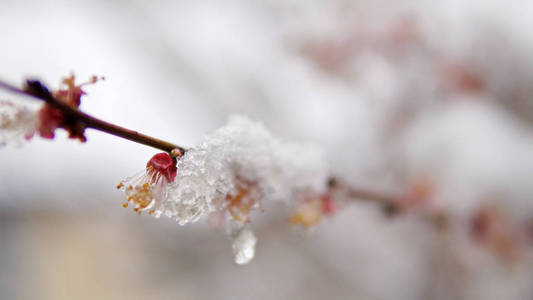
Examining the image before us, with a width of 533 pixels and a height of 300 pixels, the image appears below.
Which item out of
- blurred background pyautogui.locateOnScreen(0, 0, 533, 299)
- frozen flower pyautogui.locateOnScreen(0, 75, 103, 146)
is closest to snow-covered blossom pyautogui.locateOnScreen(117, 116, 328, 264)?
frozen flower pyautogui.locateOnScreen(0, 75, 103, 146)

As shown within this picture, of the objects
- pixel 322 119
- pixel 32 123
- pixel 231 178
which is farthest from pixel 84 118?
pixel 322 119

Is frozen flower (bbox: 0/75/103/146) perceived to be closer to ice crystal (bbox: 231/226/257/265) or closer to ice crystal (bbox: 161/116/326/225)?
ice crystal (bbox: 161/116/326/225)

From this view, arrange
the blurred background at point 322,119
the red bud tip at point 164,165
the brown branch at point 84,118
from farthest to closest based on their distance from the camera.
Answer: the blurred background at point 322,119 → the red bud tip at point 164,165 → the brown branch at point 84,118

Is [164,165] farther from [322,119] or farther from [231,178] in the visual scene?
[322,119]

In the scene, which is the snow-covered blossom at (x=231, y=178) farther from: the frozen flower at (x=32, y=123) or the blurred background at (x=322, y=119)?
the blurred background at (x=322, y=119)

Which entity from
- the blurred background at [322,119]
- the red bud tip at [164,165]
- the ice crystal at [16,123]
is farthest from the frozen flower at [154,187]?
the blurred background at [322,119]

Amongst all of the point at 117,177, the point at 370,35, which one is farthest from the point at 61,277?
the point at 370,35
